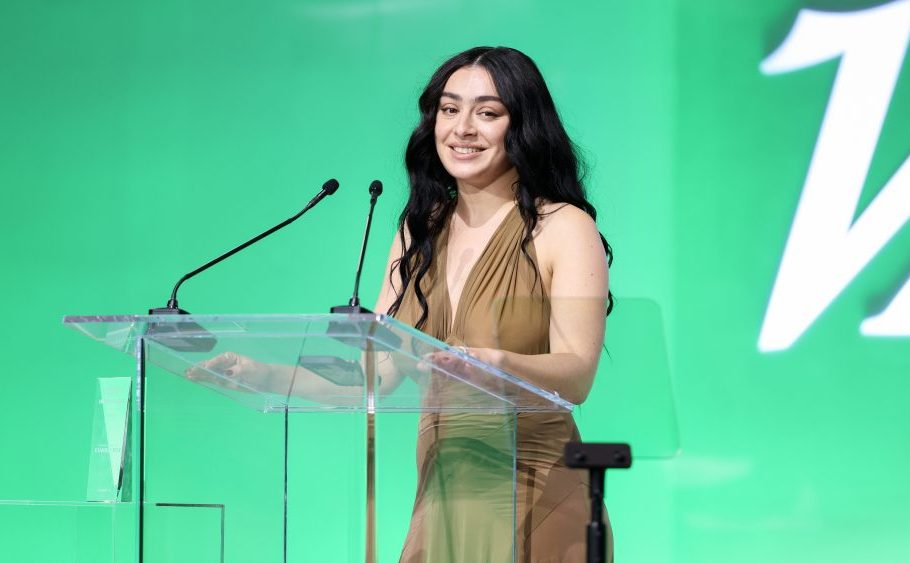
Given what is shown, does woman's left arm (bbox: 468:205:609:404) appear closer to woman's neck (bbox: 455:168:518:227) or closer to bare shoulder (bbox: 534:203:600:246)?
bare shoulder (bbox: 534:203:600:246)

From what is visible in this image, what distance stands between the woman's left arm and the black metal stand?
171 millimetres

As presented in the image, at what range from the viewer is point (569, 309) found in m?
2.04

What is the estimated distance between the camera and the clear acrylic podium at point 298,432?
170 centimetres

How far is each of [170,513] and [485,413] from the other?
479 mm

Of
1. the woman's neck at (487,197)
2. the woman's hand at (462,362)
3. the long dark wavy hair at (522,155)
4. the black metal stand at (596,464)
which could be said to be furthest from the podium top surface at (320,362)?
the woman's neck at (487,197)

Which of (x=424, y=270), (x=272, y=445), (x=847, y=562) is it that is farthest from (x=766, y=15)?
(x=272, y=445)

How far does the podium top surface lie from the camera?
165cm

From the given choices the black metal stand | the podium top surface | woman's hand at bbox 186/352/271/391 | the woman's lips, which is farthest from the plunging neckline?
the black metal stand

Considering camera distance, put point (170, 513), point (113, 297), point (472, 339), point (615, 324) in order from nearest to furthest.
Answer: point (170, 513)
point (615, 324)
point (472, 339)
point (113, 297)

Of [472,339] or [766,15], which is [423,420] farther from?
[766,15]

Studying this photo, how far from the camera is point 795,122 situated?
12.7 feet

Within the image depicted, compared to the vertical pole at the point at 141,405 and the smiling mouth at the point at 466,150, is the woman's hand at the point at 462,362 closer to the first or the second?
the vertical pole at the point at 141,405

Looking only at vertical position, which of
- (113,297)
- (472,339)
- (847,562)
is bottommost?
(847,562)

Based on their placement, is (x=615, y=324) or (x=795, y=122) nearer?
(x=615, y=324)
